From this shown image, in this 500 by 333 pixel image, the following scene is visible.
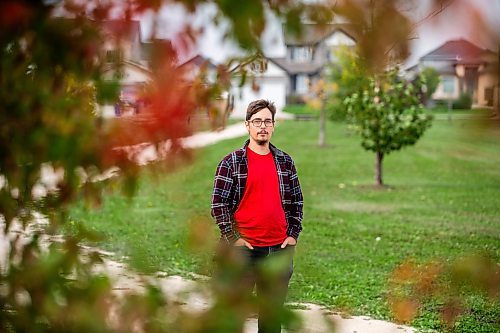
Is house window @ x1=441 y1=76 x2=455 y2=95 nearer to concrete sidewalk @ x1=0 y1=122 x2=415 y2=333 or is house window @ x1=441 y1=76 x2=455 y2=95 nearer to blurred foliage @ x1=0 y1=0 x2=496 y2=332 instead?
blurred foliage @ x1=0 y1=0 x2=496 y2=332

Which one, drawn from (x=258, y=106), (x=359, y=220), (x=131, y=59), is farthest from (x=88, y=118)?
(x=359, y=220)

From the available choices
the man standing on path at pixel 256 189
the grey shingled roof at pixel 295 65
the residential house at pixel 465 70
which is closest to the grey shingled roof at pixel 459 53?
the residential house at pixel 465 70

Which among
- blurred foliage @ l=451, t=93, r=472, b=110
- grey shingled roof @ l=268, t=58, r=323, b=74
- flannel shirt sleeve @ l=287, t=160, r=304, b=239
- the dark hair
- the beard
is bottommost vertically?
flannel shirt sleeve @ l=287, t=160, r=304, b=239

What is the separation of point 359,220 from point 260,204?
25.5ft

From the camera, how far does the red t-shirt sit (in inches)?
177

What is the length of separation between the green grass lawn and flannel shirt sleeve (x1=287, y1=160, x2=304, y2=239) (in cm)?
25

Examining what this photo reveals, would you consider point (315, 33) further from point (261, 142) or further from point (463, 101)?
point (261, 142)

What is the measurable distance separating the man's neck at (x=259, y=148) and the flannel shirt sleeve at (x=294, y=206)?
20cm

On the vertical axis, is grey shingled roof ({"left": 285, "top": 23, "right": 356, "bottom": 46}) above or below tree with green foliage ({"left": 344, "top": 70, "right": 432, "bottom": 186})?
above

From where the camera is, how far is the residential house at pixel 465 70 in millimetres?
1126

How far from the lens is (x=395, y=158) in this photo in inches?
935

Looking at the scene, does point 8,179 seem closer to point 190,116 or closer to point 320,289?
point 190,116

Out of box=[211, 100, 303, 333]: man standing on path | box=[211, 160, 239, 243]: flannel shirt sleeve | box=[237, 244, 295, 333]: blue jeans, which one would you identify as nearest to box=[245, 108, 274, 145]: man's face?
box=[211, 100, 303, 333]: man standing on path

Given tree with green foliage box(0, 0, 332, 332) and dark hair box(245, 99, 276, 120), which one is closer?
tree with green foliage box(0, 0, 332, 332)
